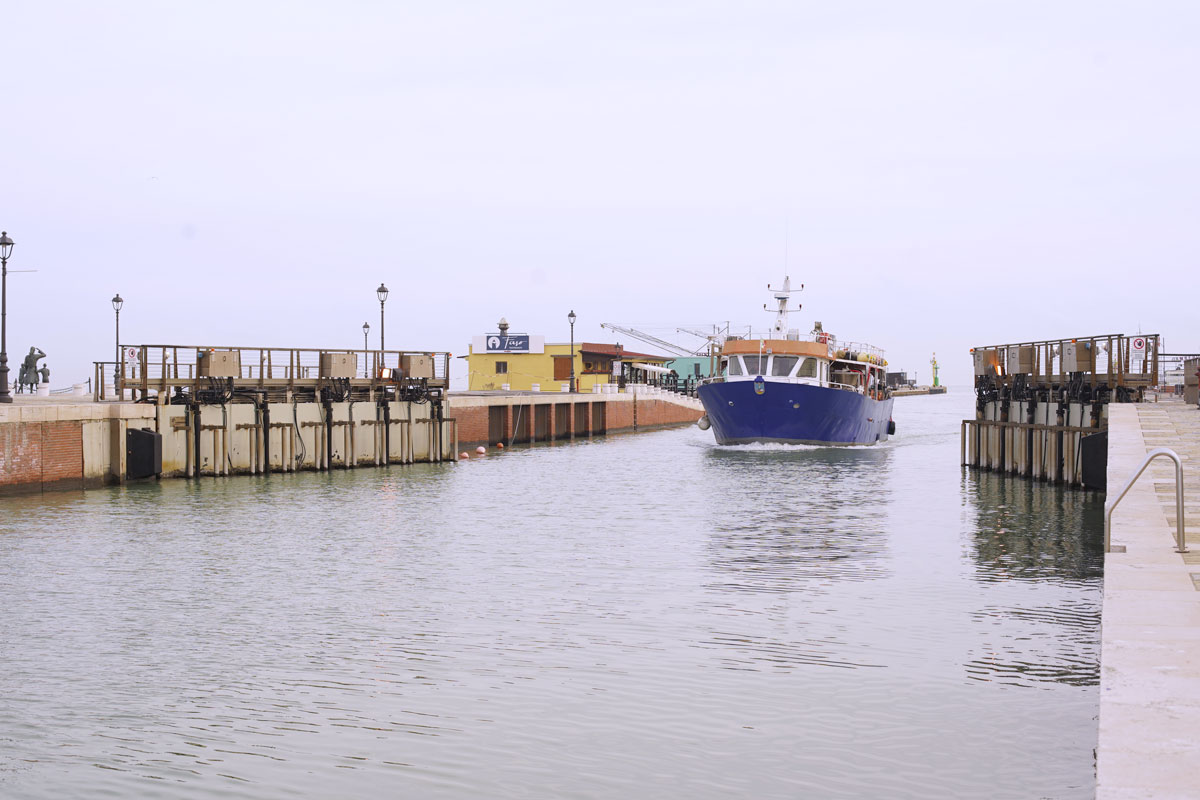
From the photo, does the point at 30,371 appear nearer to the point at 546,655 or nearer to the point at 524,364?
the point at 524,364

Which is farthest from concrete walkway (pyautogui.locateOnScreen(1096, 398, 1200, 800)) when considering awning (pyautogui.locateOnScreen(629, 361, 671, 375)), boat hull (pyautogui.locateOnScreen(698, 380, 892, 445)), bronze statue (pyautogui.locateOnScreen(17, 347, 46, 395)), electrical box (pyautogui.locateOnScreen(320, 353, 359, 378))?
awning (pyautogui.locateOnScreen(629, 361, 671, 375))

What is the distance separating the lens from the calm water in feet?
32.8

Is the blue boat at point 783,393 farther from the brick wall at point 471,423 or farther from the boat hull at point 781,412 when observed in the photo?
the brick wall at point 471,423

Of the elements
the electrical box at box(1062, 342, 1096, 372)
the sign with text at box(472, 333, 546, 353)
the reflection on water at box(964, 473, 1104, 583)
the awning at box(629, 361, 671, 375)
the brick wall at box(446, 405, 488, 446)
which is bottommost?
the reflection on water at box(964, 473, 1104, 583)

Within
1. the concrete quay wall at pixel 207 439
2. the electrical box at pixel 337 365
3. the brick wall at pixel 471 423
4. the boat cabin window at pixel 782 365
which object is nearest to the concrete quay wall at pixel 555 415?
the brick wall at pixel 471 423

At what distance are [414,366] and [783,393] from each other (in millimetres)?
16860

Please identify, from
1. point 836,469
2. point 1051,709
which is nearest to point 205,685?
point 1051,709

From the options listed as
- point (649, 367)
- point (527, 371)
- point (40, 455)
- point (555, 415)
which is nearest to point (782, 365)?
point (555, 415)

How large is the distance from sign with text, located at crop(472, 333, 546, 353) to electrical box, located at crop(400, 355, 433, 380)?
49991mm

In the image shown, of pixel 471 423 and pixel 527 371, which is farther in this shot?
pixel 527 371

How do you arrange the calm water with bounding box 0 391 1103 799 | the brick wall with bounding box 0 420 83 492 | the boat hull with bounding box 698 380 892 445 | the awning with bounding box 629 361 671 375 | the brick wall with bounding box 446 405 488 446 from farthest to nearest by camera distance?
the awning with bounding box 629 361 671 375 → the brick wall with bounding box 446 405 488 446 → the boat hull with bounding box 698 380 892 445 → the brick wall with bounding box 0 420 83 492 → the calm water with bounding box 0 391 1103 799

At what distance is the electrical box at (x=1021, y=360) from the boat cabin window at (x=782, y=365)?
1403 centimetres

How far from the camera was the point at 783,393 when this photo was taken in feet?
176

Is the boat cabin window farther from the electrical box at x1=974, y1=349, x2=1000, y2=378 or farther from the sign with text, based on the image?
the sign with text
